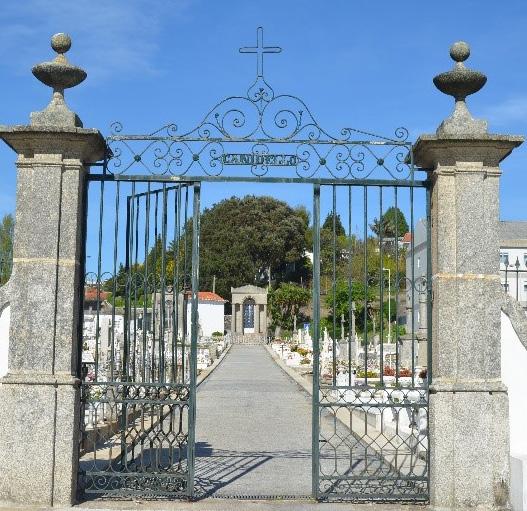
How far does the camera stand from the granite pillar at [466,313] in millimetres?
7008

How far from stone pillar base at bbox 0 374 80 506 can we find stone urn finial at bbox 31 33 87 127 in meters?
2.48

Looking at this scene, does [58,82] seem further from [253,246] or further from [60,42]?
[253,246]

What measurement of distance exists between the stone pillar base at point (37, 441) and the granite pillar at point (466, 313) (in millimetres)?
3445

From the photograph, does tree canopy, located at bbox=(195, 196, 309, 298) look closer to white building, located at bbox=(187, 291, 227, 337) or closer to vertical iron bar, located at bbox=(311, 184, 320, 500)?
white building, located at bbox=(187, 291, 227, 337)

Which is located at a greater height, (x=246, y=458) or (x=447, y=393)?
(x=447, y=393)

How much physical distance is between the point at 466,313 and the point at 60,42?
189 inches

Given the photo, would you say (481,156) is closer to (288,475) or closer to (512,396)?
(512,396)

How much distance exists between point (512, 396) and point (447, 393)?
0.69m

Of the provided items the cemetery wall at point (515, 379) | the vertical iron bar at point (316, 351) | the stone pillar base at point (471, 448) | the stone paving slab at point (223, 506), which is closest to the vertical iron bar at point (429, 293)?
the stone pillar base at point (471, 448)

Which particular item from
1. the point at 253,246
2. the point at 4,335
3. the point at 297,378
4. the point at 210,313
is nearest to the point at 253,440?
the point at 4,335

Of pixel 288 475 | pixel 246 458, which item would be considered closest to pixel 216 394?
pixel 246 458

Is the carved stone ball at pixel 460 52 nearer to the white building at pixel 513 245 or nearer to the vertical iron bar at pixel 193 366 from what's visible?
the vertical iron bar at pixel 193 366

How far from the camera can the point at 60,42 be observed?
24.6 feet

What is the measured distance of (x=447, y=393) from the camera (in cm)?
707
